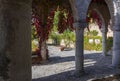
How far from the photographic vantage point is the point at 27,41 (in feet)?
3.95

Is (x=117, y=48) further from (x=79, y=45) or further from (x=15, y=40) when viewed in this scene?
(x=15, y=40)

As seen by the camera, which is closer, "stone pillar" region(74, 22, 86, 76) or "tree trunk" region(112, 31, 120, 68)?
"stone pillar" region(74, 22, 86, 76)

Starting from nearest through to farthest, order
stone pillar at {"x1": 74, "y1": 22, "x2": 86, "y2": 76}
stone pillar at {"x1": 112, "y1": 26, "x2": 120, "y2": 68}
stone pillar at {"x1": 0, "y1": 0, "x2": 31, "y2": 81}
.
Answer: stone pillar at {"x1": 0, "y1": 0, "x2": 31, "y2": 81}, stone pillar at {"x1": 74, "y1": 22, "x2": 86, "y2": 76}, stone pillar at {"x1": 112, "y1": 26, "x2": 120, "y2": 68}

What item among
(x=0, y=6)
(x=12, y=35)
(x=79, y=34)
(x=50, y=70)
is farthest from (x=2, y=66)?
(x=50, y=70)

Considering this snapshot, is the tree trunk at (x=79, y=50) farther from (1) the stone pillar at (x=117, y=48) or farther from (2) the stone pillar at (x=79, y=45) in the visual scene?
(1) the stone pillar at (x=117, y=48)

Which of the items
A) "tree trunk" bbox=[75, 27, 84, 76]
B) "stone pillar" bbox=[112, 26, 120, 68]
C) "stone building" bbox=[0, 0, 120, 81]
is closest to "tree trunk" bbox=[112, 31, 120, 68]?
"stone pillar" bbox=[112, 26, 120, 68]

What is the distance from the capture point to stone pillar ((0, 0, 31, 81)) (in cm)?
112

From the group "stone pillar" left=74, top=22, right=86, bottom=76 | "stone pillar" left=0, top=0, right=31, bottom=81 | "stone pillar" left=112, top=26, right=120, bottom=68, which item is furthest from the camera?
"stone pillar" left=112, top=26, right=120, bottom=68

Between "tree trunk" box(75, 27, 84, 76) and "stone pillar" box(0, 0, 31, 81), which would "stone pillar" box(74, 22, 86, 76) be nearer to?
"tree trunk" box(75, 27, 84, 76)

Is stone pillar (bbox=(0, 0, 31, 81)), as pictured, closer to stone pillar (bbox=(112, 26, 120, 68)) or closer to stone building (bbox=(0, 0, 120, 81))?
stone building (bbox=(0, 0, 120, 81))

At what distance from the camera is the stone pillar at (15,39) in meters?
1.12

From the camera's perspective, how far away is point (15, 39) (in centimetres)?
116

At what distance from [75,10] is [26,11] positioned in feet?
26.2

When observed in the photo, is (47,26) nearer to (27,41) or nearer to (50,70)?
(50,70)
